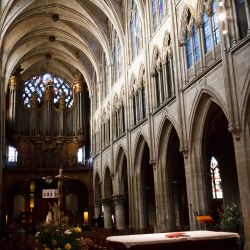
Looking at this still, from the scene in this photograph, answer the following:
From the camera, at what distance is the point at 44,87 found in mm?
44594

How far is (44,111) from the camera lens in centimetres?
4322

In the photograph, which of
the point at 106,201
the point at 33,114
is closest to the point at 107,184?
the point at 106,201

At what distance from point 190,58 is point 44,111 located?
28.2m

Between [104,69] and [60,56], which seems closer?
[104,69]

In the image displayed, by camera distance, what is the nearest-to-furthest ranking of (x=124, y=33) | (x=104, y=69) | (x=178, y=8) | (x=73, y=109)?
1. (x=178, y=8)
2. (x=124, y=33)
3. (x=104, y=69)
4. (x=73, y=109)

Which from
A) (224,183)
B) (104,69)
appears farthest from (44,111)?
(224,183)

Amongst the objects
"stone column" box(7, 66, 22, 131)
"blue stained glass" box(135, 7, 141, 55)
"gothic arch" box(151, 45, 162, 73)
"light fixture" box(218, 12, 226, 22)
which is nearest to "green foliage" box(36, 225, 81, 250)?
"light fixture" box(218, 12, 226, 22)

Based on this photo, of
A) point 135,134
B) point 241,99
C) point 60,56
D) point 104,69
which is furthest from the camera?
point 60,56

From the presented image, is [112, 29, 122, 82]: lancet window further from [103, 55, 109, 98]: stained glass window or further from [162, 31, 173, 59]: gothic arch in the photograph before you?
[162, 31, 173, 59]: gothic arch

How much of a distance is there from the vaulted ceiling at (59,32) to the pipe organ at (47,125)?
3302 mm

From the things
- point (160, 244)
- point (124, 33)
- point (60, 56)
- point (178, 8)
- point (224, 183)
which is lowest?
point (160, 244)

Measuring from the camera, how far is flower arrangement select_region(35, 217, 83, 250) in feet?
22.9

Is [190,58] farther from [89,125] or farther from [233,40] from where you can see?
[89,125]

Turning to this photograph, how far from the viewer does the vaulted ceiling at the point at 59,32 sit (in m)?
29.0
